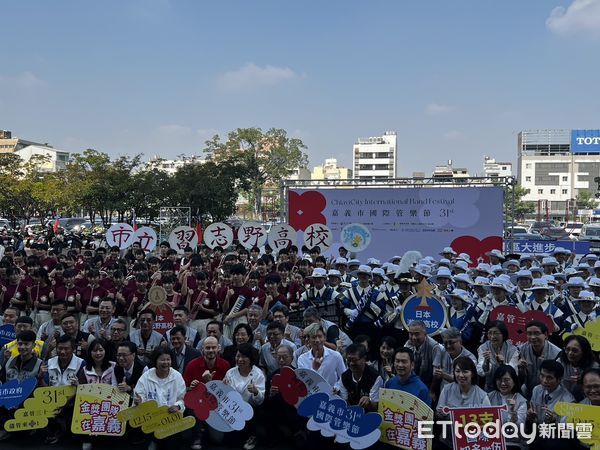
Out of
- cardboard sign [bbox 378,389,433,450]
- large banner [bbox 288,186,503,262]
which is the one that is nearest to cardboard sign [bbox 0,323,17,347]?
cardboard sign [bbox 378,389,433,450]

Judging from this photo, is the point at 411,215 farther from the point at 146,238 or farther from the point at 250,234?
the point at 146,238

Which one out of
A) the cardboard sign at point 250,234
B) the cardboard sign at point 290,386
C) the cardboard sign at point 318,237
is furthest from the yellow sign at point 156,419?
the cardboard sign at point 318,237

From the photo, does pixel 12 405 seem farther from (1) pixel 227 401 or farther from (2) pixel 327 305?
(2) pixel 327 305

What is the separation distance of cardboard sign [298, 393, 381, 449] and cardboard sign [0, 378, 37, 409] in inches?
107

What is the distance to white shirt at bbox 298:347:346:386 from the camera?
5.89 m

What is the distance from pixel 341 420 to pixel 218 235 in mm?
7910

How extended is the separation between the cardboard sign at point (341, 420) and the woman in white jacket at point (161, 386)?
46.5 inches

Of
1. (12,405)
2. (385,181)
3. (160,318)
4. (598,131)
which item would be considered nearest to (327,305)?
(160,318)

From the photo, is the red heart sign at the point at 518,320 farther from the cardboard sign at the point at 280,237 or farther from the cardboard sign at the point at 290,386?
the cardboard sign at the point at 280,237

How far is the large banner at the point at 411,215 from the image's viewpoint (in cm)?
1441

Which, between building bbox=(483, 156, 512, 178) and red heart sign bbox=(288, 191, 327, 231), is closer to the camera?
red heart sign bbox=(288, 191, 327, 231)

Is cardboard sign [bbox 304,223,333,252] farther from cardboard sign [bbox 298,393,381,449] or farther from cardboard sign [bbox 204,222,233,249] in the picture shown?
cardboard sign [bbox 298,393,381,449]

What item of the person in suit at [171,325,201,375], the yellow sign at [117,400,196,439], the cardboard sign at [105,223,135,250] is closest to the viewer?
the yellow sign at [117,400,196,439]

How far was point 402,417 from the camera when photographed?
4.92m
